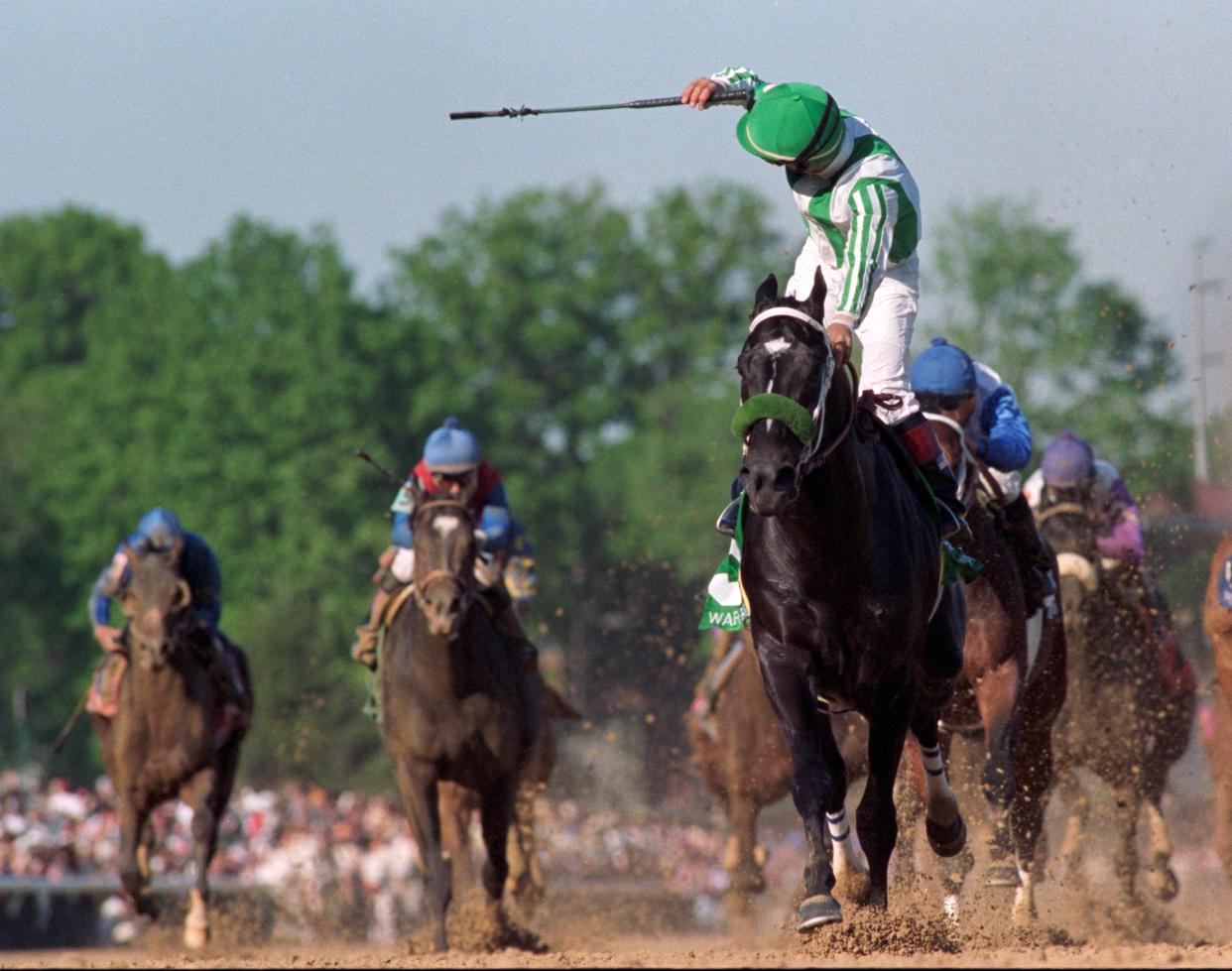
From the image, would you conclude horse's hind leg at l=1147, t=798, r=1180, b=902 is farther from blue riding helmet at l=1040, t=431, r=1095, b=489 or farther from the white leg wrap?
the white leg wrap

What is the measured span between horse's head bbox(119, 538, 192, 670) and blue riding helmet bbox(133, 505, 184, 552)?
0.39 feet

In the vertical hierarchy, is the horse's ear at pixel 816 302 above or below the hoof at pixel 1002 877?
above

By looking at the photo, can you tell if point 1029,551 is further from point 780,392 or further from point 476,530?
point 476,530

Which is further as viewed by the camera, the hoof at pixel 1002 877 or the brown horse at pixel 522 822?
the brown horse at pixel 522 822

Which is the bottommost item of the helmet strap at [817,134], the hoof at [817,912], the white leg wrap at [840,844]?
the hoof at [817,912]

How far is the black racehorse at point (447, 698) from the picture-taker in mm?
12742

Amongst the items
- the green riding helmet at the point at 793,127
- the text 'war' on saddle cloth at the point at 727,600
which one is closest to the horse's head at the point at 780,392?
the green riding helmet at the point at 793,127

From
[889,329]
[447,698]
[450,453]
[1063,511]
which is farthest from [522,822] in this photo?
[889,329]

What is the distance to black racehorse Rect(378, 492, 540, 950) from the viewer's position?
1274 centimetres

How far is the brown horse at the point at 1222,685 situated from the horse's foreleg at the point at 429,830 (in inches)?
160

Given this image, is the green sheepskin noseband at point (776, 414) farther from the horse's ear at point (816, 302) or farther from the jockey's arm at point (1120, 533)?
the jockey's arm at point (1120, 533)

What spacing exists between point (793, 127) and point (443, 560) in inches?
175

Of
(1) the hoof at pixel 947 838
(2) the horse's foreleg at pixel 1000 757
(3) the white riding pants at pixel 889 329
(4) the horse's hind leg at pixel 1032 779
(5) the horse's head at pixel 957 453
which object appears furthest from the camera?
(4) the horse's hind leg at pixel 1032 779

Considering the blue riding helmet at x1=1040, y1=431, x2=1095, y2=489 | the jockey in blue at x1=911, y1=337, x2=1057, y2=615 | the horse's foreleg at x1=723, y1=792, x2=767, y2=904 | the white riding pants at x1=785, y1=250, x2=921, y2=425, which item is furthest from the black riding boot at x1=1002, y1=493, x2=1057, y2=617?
the horse's foreleg at x1=723, y1=792, x2=767, y2=904
